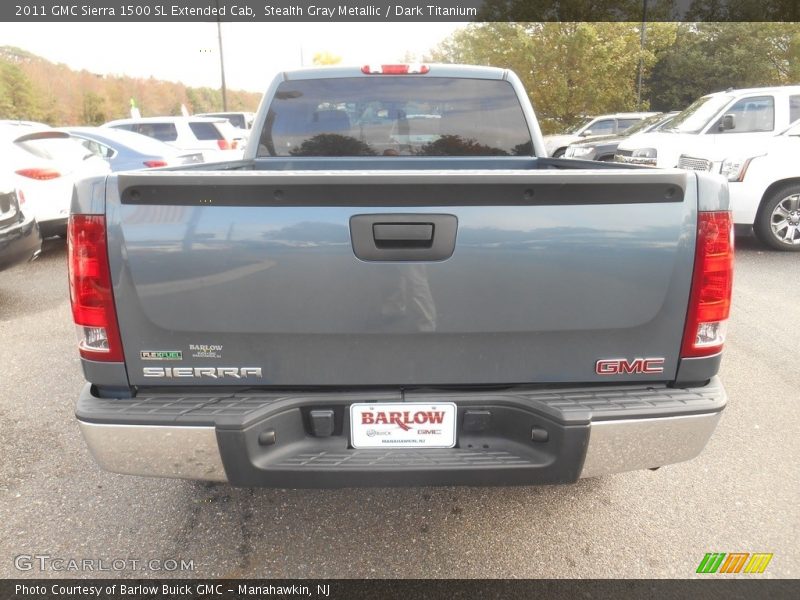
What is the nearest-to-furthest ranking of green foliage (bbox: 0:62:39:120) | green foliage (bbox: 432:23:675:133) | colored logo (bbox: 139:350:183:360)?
colored logo (bbox: 139:350:183:360) < green foliage (bbox: 432:23:675:133) < green foliage (bbox: 0:62:39:120)

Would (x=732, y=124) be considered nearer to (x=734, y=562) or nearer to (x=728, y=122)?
(x=728, y=122)

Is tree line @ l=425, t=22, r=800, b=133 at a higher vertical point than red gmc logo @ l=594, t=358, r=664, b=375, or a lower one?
higher

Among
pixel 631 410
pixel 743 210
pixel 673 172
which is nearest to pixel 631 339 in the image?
pixel 631 410

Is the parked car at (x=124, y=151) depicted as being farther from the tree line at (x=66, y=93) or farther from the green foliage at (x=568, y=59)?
the tree line at (x=66, y=93)

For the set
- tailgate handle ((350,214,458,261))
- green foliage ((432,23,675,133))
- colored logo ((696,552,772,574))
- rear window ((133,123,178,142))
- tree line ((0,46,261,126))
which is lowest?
colored logo ((696,552,772,574))

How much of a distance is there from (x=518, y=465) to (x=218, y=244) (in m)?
1.24

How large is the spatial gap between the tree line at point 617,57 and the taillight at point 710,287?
24849 millimetres

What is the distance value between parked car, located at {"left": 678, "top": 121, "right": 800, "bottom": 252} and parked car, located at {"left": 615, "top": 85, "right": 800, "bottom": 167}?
8.8 inches

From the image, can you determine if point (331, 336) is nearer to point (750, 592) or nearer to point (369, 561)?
point (369, 561)

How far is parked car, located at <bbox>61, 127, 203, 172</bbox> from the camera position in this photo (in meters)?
8.90

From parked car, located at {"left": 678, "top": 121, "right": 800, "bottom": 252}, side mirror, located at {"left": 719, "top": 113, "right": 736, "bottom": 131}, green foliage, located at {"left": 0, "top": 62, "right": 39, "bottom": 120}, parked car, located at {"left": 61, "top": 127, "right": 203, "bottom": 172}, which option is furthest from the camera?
green foliage, located at {"left": 0, "top": 62, "right": 39, "bottom": 120}

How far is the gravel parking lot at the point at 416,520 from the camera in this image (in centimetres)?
226

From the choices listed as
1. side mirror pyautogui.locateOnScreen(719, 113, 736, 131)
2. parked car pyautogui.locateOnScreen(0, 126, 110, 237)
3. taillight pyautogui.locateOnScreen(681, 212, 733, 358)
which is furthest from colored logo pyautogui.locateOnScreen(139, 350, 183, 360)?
side mirror pyautogui.locateOnScreen(719, 113, 736, 131)

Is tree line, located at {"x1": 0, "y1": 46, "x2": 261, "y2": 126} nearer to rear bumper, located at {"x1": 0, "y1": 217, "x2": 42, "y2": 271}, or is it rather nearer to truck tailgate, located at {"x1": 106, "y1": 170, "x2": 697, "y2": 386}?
rear bumper, located at {"x1": 0, "y1": 217, "x2": 42, "y2": 271}
